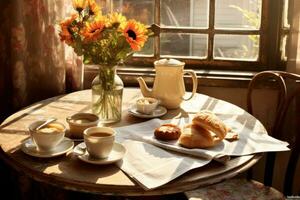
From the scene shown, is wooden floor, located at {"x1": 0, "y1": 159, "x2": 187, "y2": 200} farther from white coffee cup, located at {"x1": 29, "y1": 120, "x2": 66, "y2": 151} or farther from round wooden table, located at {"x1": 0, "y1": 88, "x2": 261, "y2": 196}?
white coffee cup, located at {"x1": 29, "y1": 120, "x2": 66, "y2": 151}

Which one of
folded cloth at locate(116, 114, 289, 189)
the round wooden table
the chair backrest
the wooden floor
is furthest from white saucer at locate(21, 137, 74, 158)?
the chair backrest

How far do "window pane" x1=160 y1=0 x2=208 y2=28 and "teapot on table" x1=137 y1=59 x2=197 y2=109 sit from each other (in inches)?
28.0

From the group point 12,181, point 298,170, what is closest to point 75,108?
point 12,181

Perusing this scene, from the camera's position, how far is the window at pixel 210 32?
2191mm

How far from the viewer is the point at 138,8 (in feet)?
7.61

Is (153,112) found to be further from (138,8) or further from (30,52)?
(138,8)

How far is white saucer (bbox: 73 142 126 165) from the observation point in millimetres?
1157

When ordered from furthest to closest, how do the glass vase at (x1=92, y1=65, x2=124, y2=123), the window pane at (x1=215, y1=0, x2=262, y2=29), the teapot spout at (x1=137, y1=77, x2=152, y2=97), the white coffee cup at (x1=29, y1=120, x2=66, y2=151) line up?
the window pane at (x1=215, y1=0, x2=262, y2=29) → the teapot spout at (x1=137, y1=77, x2=152, y2=97) → the glass vase at (x1=92, y1=65, x2=124, y2=123) → the white coffee cup at (x1=29, y1=120, x2=66, y2=151)

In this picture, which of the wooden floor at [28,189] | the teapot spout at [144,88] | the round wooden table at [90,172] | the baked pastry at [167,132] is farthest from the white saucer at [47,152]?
the wooden floor at [28,189]

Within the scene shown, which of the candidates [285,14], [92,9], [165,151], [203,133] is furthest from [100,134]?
[285,14]

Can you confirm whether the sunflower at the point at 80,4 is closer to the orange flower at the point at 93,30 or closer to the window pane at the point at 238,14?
the orange flower at the point at 93,30

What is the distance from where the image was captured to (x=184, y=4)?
2283mm

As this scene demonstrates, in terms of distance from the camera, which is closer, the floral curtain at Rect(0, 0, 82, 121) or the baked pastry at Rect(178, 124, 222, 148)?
the baked pastry at Rect(178, 124, 222, 148)

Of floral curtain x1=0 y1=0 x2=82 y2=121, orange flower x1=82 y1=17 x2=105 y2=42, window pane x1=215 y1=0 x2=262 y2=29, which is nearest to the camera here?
orange flower x1=82 y1=17 x2=105 y2=42
